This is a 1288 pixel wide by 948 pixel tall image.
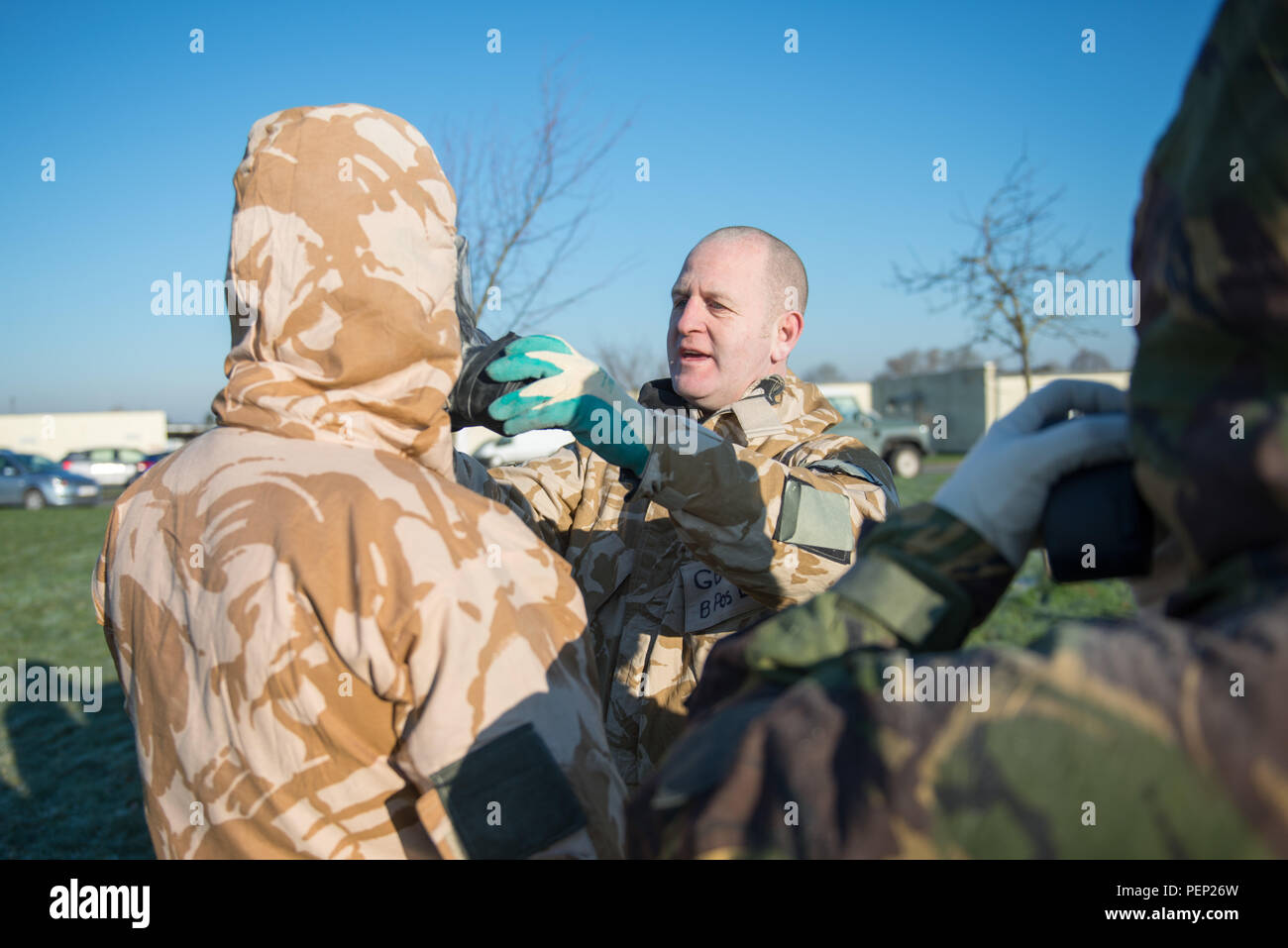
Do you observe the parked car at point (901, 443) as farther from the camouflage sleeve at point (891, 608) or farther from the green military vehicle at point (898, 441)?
the camouflage sleeve at point (891, 608)

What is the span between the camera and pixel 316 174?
1.51 meters

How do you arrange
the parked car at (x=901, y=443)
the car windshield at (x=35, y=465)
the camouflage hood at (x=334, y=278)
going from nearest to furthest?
the camouflage hood at (x=334, y=278) → the parked car at (x=901, y=443) → the car windshield at (x=35, y=465)

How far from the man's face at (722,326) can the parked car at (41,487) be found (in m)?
25.6

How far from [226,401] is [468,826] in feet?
2.82

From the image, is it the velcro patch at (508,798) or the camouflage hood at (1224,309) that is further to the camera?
the velcro patch at (508,798)

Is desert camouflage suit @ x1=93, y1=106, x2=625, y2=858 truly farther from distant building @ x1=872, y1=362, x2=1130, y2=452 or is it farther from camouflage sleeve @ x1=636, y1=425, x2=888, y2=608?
distant building @ x1=872, y1=362, x2=1130, y2=452

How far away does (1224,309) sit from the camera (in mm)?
817

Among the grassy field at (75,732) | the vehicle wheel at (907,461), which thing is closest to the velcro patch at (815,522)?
the grassy field at (75,732)

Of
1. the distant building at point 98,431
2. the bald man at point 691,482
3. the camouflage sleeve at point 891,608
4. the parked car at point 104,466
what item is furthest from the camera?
the distant building at point 98,431

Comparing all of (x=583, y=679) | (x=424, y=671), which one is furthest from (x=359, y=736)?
(x=583, y=679)

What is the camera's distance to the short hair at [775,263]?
3.11m

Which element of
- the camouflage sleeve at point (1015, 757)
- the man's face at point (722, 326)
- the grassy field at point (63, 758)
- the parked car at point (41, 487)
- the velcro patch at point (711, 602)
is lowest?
the grassy field at point (63, 758)

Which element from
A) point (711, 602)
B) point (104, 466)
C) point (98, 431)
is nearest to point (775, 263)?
point (711, 602)

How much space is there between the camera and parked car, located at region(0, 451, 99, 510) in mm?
23391
